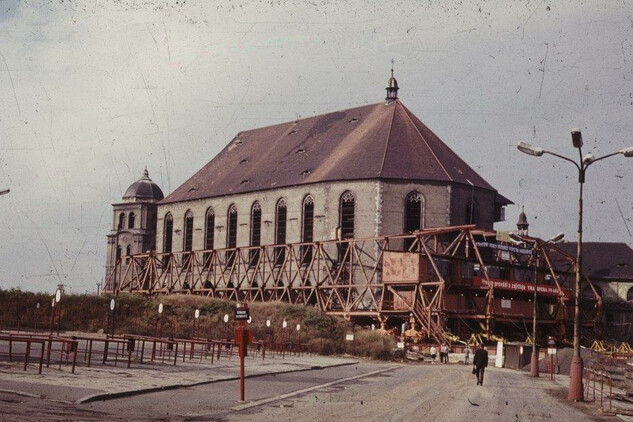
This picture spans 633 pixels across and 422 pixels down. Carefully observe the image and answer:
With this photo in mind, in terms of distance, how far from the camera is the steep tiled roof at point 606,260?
95.9 metres

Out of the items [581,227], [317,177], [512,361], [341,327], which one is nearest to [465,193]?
[317,177]

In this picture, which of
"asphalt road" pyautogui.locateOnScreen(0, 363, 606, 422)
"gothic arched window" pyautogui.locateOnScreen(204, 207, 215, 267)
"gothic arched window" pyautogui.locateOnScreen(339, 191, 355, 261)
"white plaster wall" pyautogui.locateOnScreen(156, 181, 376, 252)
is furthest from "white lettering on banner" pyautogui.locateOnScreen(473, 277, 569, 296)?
"asphalt road" pyautogui.locateOnScreen(0, 363, 606, 422)

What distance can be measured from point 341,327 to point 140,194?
172 feet

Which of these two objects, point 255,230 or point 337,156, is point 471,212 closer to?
point 337,156

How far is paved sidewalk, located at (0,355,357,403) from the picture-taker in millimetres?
17312

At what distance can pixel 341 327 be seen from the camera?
208 ft

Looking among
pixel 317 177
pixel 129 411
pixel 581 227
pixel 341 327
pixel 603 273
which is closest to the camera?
pixel 129 411

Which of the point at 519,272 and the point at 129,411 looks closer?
the point at 129,411

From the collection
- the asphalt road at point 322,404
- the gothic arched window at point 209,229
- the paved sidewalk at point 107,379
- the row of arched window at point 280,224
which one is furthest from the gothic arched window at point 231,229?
the asphalt road at point 322,404

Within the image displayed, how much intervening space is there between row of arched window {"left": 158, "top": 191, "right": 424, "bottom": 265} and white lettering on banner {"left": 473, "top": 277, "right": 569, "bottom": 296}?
10127 mm

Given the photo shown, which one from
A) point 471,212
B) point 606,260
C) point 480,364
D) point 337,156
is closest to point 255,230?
point 337,156

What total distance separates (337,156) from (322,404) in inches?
2373

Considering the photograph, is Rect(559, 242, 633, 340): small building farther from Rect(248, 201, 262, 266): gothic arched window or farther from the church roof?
Rect(248, 201, 262, 266): gothic arched window

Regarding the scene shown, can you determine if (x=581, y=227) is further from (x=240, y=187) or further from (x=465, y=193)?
(x=240, y=187)
